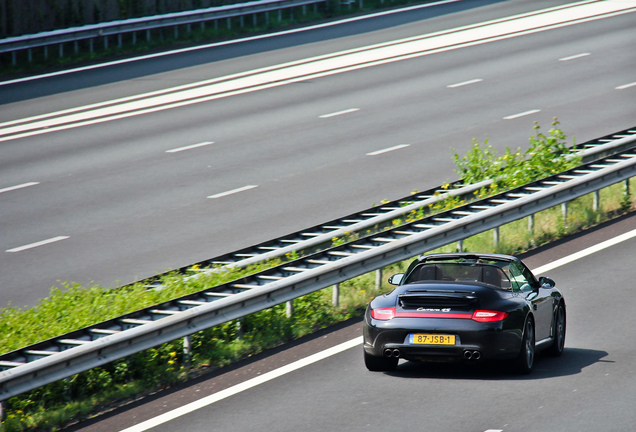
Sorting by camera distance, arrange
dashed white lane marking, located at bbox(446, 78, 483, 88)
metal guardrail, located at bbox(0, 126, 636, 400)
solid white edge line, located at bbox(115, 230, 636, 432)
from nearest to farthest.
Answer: solid white edge line, located at bbox(115, 230, 636, 432)
metal guardrail, located at bbox(0, 126, 636, 400)
dashed white lane marking, located at bbox(446, 78, 483, 88)

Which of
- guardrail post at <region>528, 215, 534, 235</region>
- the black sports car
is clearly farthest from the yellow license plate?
guardrail post at <region>528, 215, 534, 235</region>

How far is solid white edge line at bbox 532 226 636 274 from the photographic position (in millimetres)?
14391

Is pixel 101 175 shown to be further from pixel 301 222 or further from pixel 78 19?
pixel 78 19

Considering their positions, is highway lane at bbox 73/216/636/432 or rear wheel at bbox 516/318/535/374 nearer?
highway lane at bbox 73/216/636/432

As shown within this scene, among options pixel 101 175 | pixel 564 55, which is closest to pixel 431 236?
pixel 101 175

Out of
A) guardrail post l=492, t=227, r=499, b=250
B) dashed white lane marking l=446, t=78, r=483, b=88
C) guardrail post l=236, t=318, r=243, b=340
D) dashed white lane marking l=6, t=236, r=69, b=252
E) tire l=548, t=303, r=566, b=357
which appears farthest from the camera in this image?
dashed white lane marking l=446, t=78, r=483, b=88

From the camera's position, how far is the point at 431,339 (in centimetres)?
970

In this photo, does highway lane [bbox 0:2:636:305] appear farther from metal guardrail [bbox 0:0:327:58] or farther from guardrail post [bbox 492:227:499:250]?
metal guardrail [bbox 0:0:327:58]

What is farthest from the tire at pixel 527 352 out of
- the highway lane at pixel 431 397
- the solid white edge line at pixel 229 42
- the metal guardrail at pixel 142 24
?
the metal guardrail at pixel 142 24

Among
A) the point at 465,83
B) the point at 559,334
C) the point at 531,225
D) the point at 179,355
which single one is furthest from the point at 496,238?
the point at 465,83

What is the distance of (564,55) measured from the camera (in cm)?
3300

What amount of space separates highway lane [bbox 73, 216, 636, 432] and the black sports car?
287 mm

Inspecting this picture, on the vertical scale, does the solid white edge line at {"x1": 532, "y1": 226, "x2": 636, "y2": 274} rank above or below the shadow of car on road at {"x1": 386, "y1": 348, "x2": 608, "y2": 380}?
below

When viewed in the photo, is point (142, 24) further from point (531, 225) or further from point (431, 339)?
point (431, 339)
